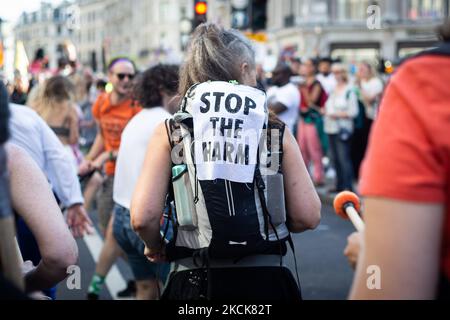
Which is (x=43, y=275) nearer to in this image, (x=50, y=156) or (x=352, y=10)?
(x=50, y=156)

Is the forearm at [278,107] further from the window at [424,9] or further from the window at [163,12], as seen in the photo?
the window at [163,12]

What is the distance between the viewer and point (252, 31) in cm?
1786

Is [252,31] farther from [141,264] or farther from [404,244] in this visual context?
[404,244]

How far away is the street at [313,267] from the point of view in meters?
7.05

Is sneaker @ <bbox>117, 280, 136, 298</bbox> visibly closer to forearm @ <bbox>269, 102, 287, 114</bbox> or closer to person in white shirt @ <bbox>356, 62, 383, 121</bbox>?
forearm @ <bbox>269, 102, 287, 114</bbox>

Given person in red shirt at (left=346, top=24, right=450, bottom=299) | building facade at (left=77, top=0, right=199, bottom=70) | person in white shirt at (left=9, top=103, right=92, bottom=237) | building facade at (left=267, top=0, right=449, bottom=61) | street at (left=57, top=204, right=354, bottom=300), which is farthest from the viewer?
building facade at (left=77, top=0, right=199, bottom=70)

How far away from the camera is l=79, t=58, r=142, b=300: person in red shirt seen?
21.6 feet

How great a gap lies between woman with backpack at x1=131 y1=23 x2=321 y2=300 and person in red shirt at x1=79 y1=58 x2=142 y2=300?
10.5 feet

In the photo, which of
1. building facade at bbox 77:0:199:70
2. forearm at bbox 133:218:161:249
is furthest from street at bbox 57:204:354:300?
building facade at bbox 77:0:199:70

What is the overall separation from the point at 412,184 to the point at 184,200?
4.98ft

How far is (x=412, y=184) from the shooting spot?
67.9 inches

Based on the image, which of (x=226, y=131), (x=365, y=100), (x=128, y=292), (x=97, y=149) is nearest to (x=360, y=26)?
(x=365, y=100)

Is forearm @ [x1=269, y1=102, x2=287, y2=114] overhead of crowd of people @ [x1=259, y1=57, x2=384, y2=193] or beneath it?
overhead

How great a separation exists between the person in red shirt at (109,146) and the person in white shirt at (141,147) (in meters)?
0.65
